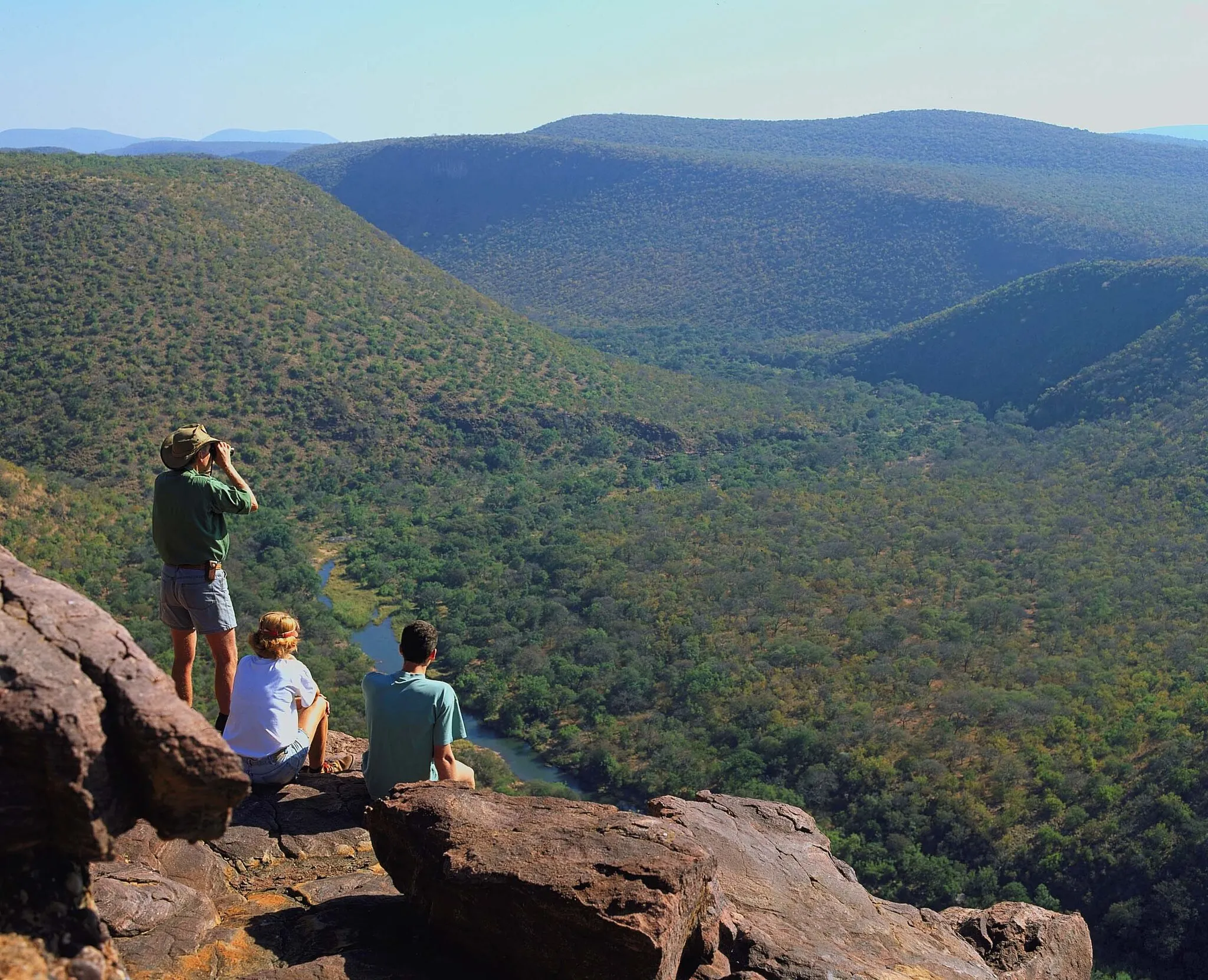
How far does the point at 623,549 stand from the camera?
1638 inches

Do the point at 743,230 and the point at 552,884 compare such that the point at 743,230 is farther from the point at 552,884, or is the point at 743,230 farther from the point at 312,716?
the point at 552,884

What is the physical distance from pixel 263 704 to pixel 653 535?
36842 mm

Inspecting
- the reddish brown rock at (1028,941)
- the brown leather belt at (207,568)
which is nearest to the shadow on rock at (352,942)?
the brown leather belt at (207,568)

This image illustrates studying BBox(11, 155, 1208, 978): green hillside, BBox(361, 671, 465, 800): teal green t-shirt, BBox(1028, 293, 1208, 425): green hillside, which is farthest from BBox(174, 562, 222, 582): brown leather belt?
BBox(1028, 293, 1208, 425): green hillside

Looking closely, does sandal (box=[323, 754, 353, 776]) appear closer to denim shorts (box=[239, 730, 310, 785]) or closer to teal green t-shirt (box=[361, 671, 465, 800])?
denim shorts (box=[239, 730, 310, 785])

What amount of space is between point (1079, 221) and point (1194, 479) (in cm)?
6195

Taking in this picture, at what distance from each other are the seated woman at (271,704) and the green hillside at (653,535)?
61.1 feet

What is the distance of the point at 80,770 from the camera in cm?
350

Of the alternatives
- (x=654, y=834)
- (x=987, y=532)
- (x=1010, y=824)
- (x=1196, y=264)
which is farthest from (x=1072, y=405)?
(x=654, y=834)

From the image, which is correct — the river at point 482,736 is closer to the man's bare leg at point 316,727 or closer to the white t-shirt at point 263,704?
the man's bare leg at point 316,727

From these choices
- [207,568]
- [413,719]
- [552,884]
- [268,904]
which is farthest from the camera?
[207,568]

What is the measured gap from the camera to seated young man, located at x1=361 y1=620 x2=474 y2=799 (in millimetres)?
6543

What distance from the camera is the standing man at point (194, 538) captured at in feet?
22.2

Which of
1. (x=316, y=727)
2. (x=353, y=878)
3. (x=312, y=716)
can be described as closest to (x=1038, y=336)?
(x=316, y=727)
